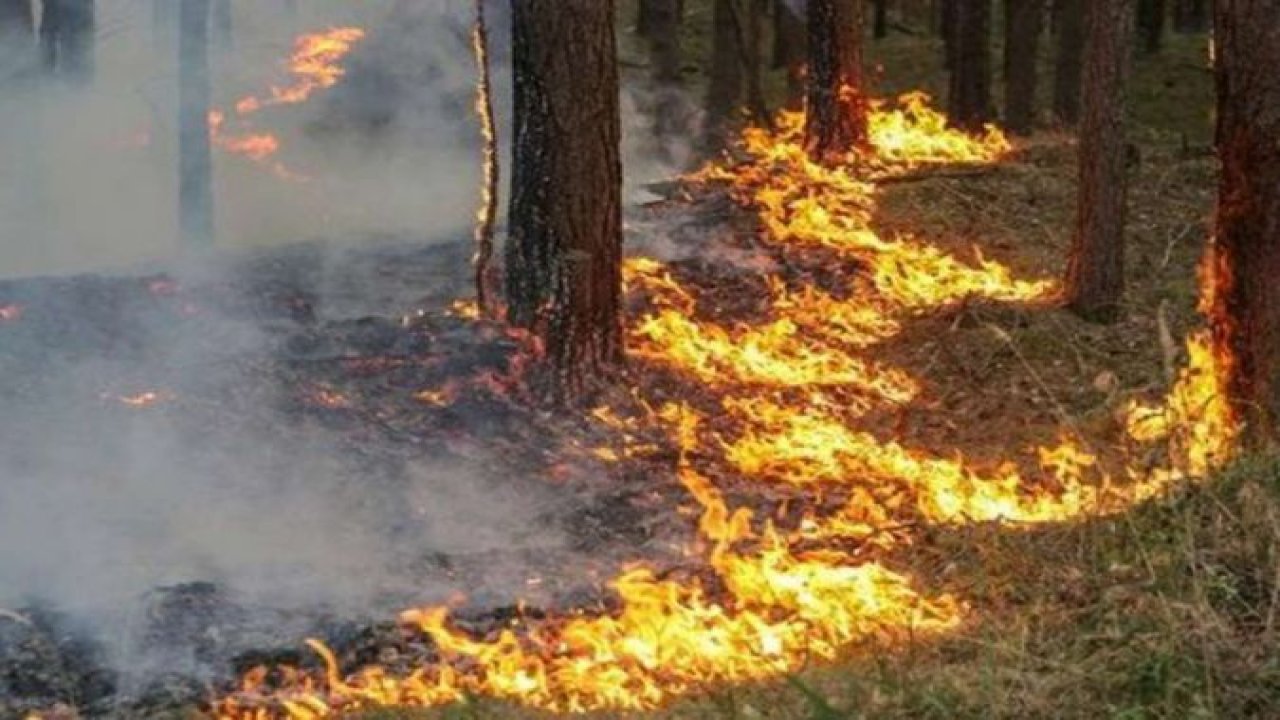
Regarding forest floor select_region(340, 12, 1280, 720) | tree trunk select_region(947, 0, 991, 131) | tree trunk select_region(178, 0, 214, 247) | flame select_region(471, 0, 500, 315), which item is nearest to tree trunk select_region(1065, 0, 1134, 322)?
forest floor select_region(340, 12, 1280, 720)

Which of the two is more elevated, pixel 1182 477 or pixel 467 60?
pixel 467 60

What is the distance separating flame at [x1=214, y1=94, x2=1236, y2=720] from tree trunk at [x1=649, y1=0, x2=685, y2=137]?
19.3ft

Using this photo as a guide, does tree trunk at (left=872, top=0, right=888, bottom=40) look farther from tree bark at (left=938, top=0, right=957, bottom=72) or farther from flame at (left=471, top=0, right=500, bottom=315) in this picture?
flame at (left=471, top=0, right=500, bottom=315)

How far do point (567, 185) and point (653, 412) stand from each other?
5.60ft

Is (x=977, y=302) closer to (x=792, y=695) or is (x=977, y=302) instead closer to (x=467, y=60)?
(x=792, y=695)

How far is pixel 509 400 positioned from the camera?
33.9ft

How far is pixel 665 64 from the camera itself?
2209 cm

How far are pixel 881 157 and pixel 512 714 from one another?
1133cm

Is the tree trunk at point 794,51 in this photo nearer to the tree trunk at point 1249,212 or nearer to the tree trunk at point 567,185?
the tree trunk at point 567,185

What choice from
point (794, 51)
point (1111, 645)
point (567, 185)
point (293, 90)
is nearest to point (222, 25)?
point (293, 90)

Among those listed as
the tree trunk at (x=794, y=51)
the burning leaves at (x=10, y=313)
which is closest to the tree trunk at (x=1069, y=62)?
the tree trunk at (x=794, y=51)

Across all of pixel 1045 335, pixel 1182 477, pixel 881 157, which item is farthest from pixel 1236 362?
pixel 881 157

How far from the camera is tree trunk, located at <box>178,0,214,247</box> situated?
15188mm

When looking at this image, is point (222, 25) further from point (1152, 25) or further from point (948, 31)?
point (1152, 25)
